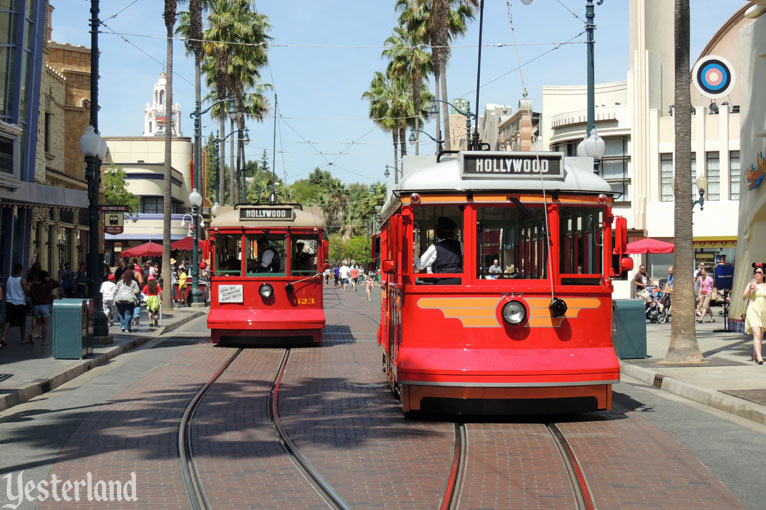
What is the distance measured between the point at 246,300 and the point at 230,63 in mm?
32433

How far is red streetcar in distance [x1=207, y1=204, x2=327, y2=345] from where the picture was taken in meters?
19.4

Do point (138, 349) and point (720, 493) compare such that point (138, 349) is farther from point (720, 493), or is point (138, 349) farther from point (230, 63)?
point (230, 63)

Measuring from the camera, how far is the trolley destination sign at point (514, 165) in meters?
10.2

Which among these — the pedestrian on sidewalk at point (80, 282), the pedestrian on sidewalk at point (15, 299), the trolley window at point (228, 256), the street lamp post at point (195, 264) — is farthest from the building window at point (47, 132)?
the trolley window at point (228, 256)

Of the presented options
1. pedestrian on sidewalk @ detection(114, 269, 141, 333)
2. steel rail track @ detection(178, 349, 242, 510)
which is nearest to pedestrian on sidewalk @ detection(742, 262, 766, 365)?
steel rail track @ detection(178, 349, 242, 510)

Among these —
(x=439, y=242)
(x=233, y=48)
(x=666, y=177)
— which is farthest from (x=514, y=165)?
(x=233, y=48)

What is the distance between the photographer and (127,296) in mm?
22891

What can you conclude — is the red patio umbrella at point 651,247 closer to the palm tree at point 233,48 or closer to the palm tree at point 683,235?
the palm tree at point 683,235

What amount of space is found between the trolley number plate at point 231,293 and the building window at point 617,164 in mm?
29221

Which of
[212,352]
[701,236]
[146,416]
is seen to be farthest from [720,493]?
[701,236]

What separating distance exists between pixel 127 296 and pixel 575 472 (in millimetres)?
17045

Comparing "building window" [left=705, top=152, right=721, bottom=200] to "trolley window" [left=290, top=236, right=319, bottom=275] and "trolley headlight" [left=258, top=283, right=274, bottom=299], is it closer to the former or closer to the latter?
"trolley window" [left=290, top=236, right=319, bottom=275]

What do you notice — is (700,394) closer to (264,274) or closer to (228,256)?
(264,274)

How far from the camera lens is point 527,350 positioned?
10.0 m
